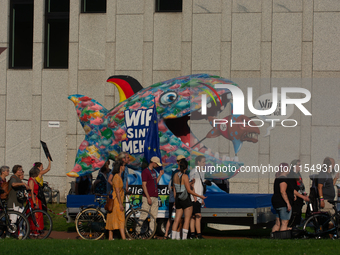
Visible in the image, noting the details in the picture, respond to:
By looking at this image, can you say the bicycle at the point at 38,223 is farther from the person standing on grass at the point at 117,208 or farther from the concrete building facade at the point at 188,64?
the concrete building facade at the point at 188,64

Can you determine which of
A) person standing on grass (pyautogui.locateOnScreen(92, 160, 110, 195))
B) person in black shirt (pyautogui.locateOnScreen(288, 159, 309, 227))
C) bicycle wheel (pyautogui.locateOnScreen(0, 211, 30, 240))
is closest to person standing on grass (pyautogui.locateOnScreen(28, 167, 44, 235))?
bicycle wheel (pyautogui.locateOnScreen(0, 211, 30, 240))

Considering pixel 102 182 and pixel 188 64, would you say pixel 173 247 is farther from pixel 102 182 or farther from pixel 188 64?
pixel 188 64

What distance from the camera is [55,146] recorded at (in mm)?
16922

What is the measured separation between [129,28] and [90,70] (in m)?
1.94

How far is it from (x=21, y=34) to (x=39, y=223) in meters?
9.69

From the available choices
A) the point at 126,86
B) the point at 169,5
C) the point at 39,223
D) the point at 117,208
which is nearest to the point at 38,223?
the point at 39,223

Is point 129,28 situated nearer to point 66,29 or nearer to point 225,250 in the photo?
point 66,29

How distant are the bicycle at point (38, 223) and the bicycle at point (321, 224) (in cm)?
530

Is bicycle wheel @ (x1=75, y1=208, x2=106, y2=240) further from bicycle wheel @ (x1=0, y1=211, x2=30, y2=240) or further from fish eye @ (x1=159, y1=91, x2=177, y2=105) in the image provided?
fish eye @ (x1=159, y1=91, x2=177, y2=105)

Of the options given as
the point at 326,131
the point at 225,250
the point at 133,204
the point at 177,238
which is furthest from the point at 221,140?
the point at 225,250

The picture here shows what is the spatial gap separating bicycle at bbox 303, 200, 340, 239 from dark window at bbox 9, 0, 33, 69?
38.7 feet

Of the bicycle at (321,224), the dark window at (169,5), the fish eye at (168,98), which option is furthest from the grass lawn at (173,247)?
the dark window at (169,5)

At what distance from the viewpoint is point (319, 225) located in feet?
32.9

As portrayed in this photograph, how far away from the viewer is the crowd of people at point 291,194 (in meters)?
9.91
